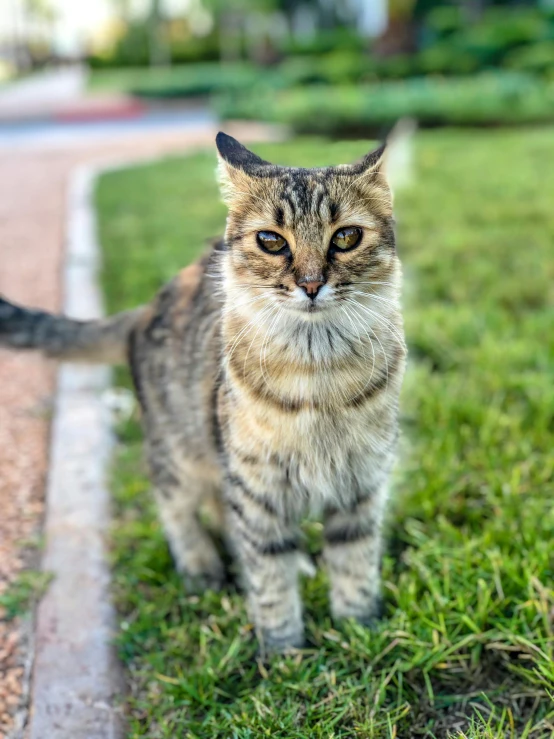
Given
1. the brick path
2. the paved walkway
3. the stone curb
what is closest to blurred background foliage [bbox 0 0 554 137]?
the paved walkway

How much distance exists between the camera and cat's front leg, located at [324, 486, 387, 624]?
2223mm

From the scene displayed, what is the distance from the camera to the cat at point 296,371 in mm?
1938

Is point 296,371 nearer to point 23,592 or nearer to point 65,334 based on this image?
point 65,334

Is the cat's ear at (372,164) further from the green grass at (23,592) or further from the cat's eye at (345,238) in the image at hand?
the green grass at (23,592)

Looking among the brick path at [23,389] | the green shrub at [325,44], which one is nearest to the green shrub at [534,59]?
the green shrub at [325,44]

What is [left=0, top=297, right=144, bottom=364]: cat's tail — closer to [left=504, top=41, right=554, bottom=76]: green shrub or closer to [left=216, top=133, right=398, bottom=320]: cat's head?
[left=216, top=133, right=398, bottom=320]: cat's head

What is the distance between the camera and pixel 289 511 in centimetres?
218

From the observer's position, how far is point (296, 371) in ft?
6.57

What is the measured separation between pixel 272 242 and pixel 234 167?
0.80 ft

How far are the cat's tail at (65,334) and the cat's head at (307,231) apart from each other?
0.83m

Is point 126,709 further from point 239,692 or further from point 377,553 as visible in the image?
point 377,553

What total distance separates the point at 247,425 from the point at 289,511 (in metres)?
0.30

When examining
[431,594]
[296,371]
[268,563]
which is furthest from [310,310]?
[431,594]

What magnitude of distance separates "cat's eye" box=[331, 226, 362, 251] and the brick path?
1501 millimetres
